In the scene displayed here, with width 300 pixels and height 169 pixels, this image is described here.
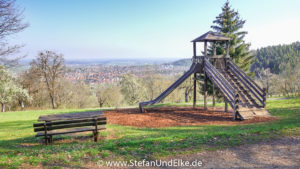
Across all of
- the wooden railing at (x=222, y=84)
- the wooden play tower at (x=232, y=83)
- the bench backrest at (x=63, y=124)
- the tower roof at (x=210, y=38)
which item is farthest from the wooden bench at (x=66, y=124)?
the tower roof at (x=210, y=38)

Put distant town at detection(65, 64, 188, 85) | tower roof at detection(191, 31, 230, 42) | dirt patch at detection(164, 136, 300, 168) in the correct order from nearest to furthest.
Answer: dirt patch at detection(164, 136, 300, 168) < tower roof at detection(191, 31, 230, 42) < distant town at detection(65, 64, 188, 85)

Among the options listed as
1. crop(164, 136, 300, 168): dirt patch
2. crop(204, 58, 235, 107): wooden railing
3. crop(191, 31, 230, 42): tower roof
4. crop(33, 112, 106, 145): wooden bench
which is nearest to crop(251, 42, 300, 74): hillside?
crop(191, 31, 230, 42): tower roof

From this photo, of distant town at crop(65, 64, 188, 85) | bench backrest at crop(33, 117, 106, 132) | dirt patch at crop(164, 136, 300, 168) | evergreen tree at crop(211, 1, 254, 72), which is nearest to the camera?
dirt patch at crop(164, 136, 300, 168)

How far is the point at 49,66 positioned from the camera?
2623cm

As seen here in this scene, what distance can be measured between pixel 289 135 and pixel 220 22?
17962mm

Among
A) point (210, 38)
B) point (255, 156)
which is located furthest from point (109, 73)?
point (255, 156)

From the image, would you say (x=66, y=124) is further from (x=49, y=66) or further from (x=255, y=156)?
(x=49, y=66)

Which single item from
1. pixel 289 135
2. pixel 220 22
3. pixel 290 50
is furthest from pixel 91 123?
pixel 290 50

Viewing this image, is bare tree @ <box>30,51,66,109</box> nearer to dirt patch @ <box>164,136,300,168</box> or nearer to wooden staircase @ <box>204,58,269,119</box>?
wooden staircase @ <box>204,58,269,119</box>

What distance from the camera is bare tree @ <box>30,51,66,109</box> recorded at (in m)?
25.8

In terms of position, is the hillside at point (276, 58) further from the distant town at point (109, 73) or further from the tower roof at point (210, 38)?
the tower roof at point (210, 38)

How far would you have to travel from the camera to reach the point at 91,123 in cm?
695

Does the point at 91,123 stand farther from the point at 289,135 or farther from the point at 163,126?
the point at 289,135

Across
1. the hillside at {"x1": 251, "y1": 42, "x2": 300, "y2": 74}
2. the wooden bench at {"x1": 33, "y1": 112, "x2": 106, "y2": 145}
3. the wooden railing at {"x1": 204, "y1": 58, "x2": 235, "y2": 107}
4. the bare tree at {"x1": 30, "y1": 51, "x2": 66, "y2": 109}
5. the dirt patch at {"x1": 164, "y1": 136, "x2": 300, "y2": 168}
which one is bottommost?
the dirt patch at {"x1": 164, "y1": 136, "x2": 300, "y2": 168}
